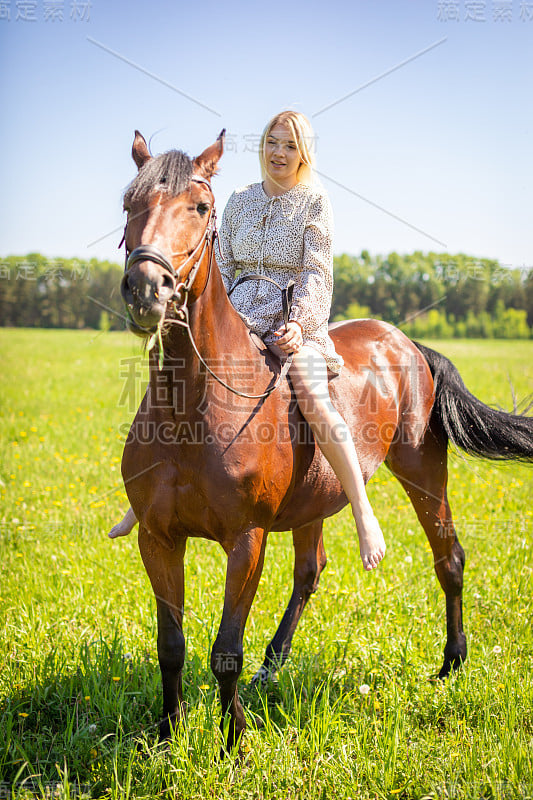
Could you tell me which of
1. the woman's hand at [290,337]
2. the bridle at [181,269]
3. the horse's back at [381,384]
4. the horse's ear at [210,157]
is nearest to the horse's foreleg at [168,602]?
the bridle at [181,269]

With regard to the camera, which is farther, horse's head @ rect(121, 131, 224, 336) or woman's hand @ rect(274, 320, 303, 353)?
woman's hand @ rect(274, 320, 303, 353)

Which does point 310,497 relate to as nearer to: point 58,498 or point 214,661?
point 214,661

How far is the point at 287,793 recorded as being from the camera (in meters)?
2.72

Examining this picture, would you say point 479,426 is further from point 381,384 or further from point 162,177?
point 162,177

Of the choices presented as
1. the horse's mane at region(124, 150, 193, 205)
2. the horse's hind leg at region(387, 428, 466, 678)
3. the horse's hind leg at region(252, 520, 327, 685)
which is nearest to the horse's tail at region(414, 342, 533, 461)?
the horse's hind leg at region(387, 428, 466, 678)

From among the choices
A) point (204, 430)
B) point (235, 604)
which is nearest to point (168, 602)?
point (235, 604)

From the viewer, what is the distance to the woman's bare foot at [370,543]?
10.1ft

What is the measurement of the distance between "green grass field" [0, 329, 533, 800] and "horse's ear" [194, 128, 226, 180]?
2.75ft

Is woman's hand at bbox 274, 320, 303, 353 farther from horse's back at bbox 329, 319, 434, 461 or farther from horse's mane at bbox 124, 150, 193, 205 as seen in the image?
horse's mane at bbox 124, 150, 193, 205

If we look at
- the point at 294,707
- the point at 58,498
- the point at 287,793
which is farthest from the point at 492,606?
the point at 58,498

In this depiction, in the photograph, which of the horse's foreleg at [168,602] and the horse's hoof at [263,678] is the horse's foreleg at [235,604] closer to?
the horse's foreleg at [168,602]

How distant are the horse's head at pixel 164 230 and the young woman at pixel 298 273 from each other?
0.66 m

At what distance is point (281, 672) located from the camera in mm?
3629

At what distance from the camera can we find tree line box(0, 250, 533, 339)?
5828 mm
